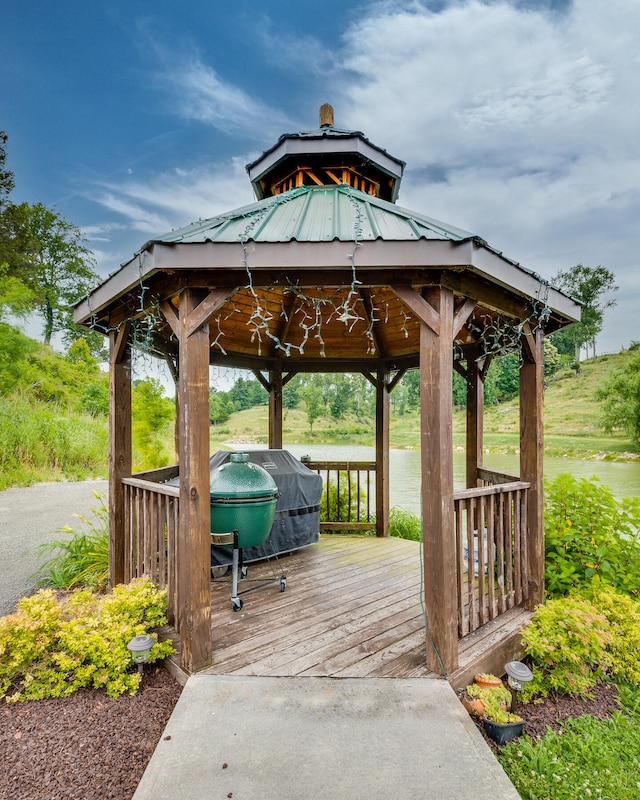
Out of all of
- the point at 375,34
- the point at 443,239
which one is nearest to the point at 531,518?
the point at 443,239

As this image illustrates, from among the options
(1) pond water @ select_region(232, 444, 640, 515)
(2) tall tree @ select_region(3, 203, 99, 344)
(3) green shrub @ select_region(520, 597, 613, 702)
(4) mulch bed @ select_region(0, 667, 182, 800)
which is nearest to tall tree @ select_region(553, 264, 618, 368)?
(1) pond water @ select_region(232, 444, 640, 515)

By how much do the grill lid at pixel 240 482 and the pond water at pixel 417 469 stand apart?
3.05 m

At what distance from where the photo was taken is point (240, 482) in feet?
10.3

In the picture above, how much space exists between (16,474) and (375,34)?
10.7 meters

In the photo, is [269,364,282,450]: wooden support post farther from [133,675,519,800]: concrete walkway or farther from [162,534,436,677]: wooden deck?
[133,675,519,800]: concrete walkway

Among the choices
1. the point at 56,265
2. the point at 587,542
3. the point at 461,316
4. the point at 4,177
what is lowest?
the point at 587,542

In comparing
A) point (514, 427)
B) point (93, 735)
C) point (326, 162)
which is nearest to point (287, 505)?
point (93, 735)

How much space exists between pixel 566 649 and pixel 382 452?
3.24m

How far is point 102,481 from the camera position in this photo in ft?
32.5

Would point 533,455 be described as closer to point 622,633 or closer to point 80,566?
point 622,633

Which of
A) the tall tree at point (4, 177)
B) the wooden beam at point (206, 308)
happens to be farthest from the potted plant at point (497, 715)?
the tall tree at point (4, 177)

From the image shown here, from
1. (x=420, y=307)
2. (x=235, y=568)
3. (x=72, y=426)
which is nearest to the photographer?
(x=420, y=307)

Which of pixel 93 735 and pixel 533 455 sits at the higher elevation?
pixel 533 455

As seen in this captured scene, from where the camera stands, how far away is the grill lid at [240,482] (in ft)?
10.1
